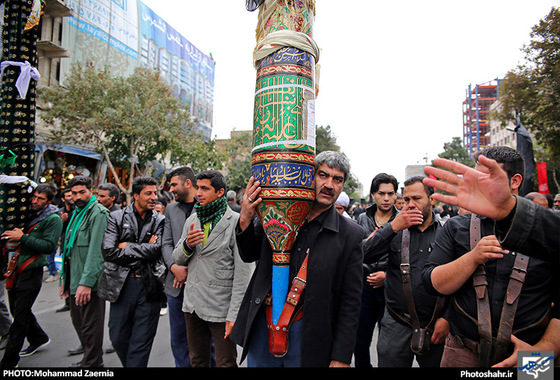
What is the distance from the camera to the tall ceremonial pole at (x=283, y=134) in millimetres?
2098

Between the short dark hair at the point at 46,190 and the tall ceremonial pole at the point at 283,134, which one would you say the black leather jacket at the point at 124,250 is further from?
the tall ceremonial pole at the point at 283,134

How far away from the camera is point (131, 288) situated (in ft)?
11.7

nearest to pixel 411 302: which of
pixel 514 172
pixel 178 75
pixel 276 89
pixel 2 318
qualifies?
pixel 514 172

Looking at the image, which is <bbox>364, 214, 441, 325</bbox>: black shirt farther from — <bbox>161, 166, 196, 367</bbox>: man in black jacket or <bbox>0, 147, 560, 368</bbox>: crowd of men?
<bbox>161, 166, 196, 367</bbox>: man in black jacket

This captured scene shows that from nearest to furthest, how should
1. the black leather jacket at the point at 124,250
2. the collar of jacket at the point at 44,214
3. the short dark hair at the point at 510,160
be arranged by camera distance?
1. the short dark hair at the point at 510,160
2. the black leather jacket at the point at 124,250
3. the collar of jacket at the point at 44,214

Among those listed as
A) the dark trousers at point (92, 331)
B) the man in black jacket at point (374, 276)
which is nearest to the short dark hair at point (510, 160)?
the man in black jacket at point (374, 276)

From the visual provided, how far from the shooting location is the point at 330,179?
2281 mm

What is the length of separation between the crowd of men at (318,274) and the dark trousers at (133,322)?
1cm

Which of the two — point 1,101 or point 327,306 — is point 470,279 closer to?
point 327,306

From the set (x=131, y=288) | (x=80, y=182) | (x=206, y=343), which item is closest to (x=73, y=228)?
(x=80, y=182)

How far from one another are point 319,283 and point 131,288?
240 centimetres

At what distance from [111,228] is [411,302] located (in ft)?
10.4

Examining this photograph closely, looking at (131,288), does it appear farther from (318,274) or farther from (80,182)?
(318,274)

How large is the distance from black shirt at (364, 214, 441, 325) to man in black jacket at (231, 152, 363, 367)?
0.82 meters
